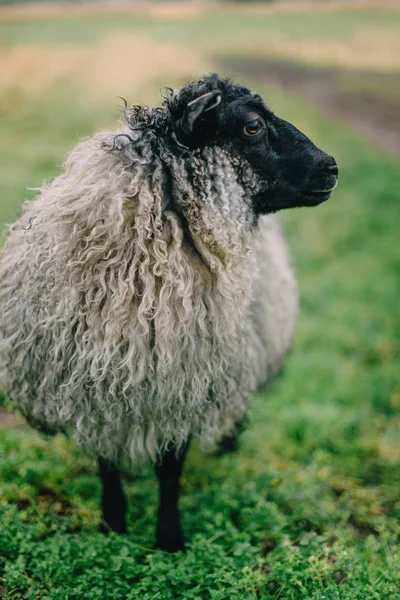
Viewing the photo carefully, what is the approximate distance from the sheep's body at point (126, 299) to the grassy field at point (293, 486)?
0.56m

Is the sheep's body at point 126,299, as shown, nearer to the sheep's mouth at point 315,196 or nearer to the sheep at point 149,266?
the sheep at point 149,266

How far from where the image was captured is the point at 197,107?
7.88ft

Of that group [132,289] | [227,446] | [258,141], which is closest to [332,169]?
[258,141]

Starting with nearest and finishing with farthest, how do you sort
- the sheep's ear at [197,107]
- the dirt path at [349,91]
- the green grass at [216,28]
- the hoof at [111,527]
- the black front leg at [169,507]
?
the sheep's ear at [197,107] < the black front leg at [169,507] < the hoof at [111,527] < the dirt path at [349,91] < the green grass at [216,28]

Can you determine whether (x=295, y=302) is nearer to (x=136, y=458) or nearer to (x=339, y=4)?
(x=136, y=458)

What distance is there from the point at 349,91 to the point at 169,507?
17117mm

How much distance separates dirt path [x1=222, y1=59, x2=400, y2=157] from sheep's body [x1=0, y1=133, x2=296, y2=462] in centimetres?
A: 1108

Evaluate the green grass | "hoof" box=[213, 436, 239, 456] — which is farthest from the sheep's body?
the green grass

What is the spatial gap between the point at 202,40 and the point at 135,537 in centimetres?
2207

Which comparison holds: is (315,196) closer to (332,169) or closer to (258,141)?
A: (332,169)

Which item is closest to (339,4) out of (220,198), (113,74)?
(113,74)

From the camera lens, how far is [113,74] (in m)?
17.5

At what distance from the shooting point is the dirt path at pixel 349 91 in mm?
14531

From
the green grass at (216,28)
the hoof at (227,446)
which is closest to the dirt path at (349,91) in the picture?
the green grass at (216,28)
